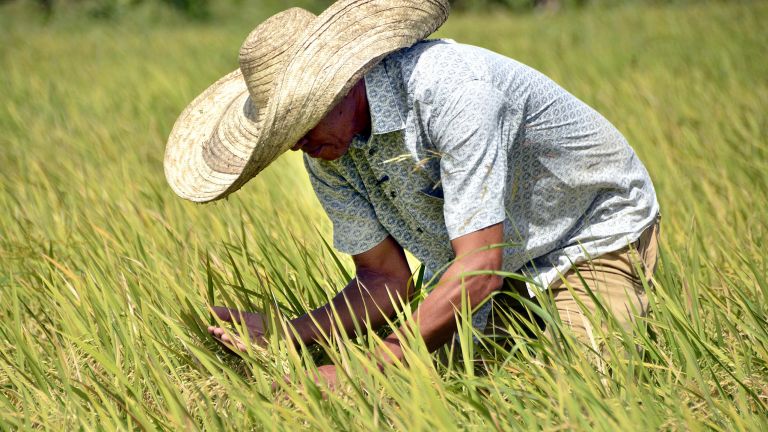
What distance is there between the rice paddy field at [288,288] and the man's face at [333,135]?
1.12ft

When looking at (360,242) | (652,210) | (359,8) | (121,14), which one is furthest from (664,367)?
(121,14)

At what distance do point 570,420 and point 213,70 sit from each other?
585cm

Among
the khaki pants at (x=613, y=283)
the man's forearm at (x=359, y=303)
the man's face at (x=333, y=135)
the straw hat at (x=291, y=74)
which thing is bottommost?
the khaki pants at (x=613, y=283)

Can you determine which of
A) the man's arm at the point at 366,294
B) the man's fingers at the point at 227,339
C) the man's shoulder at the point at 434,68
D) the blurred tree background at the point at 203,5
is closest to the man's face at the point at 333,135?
the man's shoulder at the point at 434,68

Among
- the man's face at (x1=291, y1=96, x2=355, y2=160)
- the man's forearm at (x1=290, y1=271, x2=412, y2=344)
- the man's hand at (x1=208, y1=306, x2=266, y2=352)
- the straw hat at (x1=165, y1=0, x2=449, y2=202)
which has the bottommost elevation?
the man's forearm at (x1=290, y1=271, x2=412, y2=344)

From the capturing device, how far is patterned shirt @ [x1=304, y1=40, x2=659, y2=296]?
1.76 meters

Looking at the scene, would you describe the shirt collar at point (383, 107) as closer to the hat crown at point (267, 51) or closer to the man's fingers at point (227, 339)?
the hat crown at point (267, 51)

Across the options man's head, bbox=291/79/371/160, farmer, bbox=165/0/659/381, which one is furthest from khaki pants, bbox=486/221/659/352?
man's head, bbox=291/79/371/160

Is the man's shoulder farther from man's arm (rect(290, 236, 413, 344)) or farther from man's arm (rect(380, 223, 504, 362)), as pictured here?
man's arm (rect(290, 236, 413, 344))

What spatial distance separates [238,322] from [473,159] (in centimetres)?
71

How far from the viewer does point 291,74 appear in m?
1.80

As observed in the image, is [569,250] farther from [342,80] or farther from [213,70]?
[213,70]

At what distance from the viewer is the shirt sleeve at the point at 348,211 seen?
Answer: 6.91ft

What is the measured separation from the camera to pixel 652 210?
2162 mm
